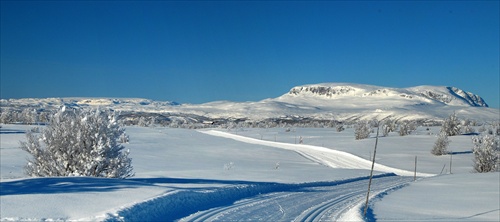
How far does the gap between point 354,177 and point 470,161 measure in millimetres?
21224

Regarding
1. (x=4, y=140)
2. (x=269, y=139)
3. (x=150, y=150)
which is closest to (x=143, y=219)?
(x=150, y=150)

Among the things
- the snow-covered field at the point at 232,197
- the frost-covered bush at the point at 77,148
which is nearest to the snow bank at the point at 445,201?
the snow-covered field at the point at 232,197

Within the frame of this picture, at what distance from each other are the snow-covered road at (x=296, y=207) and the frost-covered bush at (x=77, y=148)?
6.07m

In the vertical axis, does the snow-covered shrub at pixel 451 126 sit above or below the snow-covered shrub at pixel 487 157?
above

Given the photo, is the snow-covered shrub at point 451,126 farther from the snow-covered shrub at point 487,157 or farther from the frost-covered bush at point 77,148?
the frost-covered bush at point 77,148

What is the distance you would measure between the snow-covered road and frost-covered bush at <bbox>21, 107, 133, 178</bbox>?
19.9 ft

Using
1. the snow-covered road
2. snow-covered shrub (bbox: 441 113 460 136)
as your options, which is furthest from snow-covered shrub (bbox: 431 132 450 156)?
the snow-covered road

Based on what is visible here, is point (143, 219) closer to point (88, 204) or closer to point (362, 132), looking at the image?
point (88, 204)

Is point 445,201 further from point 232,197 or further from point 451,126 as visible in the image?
point 451,126

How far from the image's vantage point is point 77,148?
17109 mm

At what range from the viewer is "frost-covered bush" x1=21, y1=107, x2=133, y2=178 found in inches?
672

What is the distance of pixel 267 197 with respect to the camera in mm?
15031

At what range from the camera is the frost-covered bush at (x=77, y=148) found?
56.0 feet

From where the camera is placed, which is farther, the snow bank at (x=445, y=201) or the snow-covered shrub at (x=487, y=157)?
the snow-covered shrub at (x=487, y=157)
